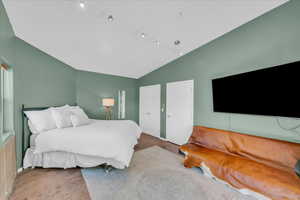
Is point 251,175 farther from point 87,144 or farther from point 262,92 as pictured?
point 87,144

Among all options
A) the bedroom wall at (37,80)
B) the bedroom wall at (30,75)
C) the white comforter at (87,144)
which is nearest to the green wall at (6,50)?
the bedroom wall at (30,75)

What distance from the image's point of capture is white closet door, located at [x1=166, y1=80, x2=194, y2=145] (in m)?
3.23

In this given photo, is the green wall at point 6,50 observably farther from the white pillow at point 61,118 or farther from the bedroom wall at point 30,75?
the white pillow at point 61,118

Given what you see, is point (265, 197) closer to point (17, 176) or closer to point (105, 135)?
point (105, 135)

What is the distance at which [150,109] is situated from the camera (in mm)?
4574

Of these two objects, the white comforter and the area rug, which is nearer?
the area rug

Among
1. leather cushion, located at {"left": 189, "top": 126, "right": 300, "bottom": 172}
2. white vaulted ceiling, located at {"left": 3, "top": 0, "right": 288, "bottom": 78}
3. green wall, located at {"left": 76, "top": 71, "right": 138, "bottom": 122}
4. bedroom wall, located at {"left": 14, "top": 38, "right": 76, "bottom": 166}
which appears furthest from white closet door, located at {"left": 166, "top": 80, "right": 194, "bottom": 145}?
bedroom wall, located at {"left": 14, "top": 38, "right": 76, "bottom": 166}

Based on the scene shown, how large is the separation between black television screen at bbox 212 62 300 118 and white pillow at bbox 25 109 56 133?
3.59m

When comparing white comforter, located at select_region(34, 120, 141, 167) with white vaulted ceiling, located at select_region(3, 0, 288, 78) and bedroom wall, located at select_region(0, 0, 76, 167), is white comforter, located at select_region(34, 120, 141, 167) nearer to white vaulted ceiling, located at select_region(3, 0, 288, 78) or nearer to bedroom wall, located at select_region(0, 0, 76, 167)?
bedroom wall, located at select_region(0, 0, 76, 167)

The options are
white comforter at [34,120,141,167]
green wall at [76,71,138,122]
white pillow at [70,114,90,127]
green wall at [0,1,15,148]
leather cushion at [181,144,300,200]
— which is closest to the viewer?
leather cushion at [181,144,300,200]

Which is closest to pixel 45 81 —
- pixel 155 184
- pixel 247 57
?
pixel 155 184

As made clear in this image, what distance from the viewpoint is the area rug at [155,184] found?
1581 millimetres

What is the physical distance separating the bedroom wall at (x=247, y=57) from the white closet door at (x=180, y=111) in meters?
0.19

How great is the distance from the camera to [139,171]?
212 cm
